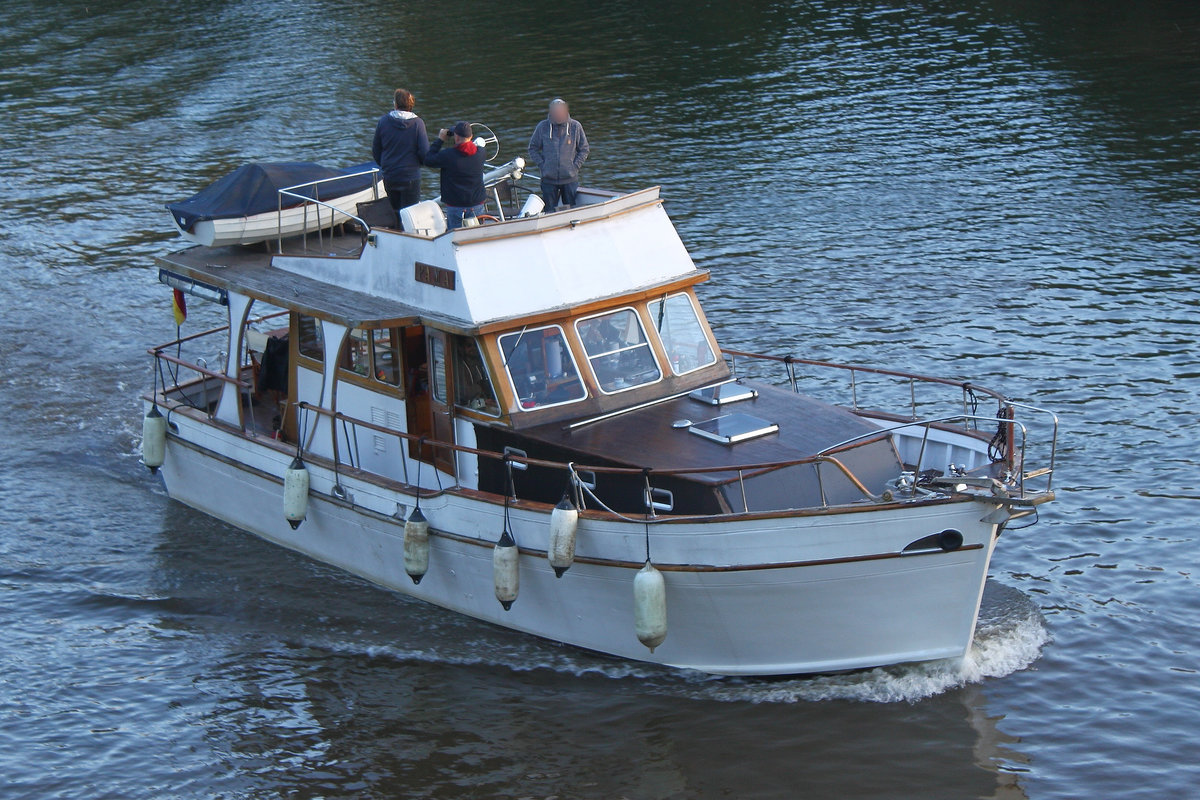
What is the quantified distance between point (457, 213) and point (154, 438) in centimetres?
489

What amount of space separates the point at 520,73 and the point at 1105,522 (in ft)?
84.3

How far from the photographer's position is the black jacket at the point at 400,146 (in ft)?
51.3

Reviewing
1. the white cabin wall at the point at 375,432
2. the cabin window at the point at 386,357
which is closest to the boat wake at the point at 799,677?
the white cabin wall at the point at 375,432

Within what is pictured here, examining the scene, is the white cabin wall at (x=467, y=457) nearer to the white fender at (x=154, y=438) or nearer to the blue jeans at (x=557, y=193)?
the blue jeans at (x=557, y=193)

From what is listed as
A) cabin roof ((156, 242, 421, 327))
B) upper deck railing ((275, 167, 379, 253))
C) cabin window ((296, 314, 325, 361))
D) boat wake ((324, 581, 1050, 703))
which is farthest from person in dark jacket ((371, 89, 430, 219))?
boat wake ((324, 581, 1050, 703))

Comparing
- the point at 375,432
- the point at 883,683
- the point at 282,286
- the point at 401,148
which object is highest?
the point at 401,148

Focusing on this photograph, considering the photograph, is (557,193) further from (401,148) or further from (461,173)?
(401,148)

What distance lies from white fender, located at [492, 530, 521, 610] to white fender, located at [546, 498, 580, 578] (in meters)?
0.61

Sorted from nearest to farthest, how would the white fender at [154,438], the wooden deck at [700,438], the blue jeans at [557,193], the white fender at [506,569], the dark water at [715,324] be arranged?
the dark water at [715,324] → the wooden deck at [700,438] → the white fender at [506,569] → the blue jeans at [557,193] → the white fender at [154,438]

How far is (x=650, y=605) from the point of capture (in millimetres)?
12164

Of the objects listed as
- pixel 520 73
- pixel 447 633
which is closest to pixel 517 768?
pixel 447 633

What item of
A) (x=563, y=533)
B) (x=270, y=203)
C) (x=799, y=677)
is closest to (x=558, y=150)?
(x=270, y=203)

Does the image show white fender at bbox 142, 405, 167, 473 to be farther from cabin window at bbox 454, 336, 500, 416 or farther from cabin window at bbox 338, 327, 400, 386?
cabin window at bbox 454, 336, 500, 416

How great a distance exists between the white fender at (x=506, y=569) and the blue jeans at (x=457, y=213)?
3970 millimetres
